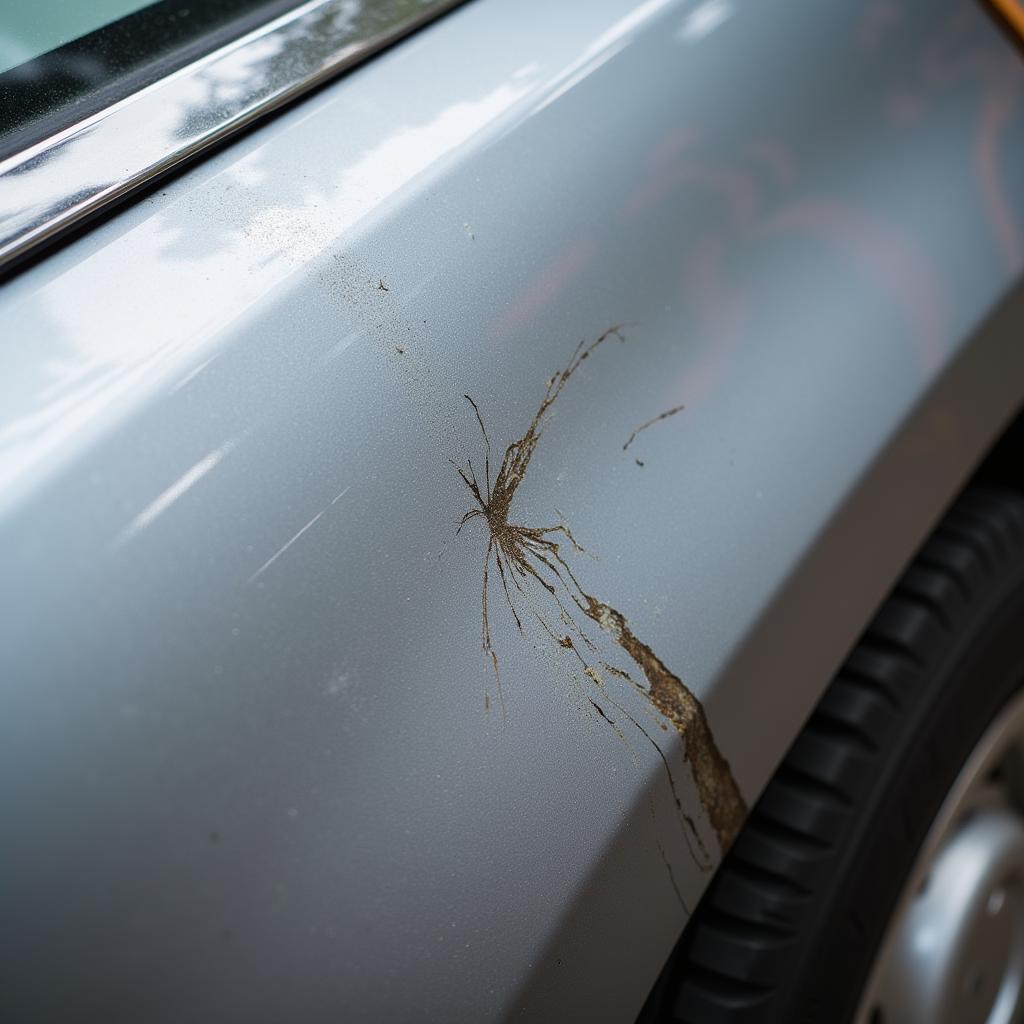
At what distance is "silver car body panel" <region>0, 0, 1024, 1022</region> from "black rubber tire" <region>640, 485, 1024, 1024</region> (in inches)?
3.6

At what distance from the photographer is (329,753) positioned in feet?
1.90

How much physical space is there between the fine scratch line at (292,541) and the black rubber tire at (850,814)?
519 mm

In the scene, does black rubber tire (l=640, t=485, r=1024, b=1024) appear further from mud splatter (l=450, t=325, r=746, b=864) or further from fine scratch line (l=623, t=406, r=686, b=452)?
fine scratch line (l=623, t=406, r=686, b=452)

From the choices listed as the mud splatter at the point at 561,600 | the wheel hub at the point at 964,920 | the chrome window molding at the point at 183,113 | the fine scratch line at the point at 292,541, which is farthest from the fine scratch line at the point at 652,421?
the wheel hub at the point at 964,920

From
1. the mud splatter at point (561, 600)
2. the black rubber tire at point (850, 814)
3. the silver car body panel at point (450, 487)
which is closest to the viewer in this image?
the silver car body panel at point (450, 487)

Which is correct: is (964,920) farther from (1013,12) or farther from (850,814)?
(1013,12)

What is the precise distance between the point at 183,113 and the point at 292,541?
322 mm

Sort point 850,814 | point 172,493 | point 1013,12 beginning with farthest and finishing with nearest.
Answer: point 1013,12
point 850,814
point 172,493

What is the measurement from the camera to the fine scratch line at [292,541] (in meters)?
0.57

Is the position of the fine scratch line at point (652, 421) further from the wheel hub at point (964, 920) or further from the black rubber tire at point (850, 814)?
the wheel hub at point (964, 920)

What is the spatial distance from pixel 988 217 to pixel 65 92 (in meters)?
0.82

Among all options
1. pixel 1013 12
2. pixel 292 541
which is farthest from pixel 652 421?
pixel 1013 12

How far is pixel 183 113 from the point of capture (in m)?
0.69

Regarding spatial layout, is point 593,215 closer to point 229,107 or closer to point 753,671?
point 229,107
